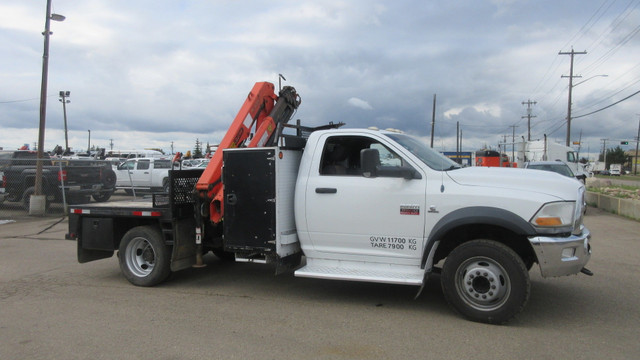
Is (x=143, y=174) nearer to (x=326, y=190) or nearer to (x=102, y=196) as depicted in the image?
(x=102, y=196)

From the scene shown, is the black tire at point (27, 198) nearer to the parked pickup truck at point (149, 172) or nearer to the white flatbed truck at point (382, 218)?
the parked pickup truck at point (149, 172)

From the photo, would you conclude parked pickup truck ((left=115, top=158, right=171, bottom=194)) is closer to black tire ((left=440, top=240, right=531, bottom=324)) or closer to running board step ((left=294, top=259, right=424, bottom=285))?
running board step ((left=294, top=259, right=424, bottom=285))

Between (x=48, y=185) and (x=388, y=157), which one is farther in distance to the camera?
(x=48, y=185)

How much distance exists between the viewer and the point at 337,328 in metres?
4.88

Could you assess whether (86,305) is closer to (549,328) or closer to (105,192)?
(549,328)

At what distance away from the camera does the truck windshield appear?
545 cm

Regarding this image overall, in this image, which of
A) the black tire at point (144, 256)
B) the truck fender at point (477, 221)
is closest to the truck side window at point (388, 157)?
the truck fender at point (477, 221)

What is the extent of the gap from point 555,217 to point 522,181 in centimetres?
48

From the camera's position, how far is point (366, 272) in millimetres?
5449

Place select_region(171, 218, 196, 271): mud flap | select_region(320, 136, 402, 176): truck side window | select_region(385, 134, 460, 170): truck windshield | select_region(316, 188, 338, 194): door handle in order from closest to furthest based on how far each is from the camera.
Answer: select_region(385, 134, 460, 170): truck windshield
select_region(316, 188, 338, 194): door handle
select_region(320, 136, 402, 176): truck side window
select_region(171, 218, 196, 271): mud flap

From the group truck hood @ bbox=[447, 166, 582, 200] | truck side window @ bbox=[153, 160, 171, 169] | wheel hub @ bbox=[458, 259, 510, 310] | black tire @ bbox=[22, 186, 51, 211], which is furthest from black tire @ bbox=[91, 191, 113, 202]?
wheel hub @ bbox=[458, 259, 510, 310]

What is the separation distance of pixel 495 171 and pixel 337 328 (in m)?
2.45

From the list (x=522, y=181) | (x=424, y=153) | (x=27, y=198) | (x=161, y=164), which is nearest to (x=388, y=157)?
(x=424, y=153)

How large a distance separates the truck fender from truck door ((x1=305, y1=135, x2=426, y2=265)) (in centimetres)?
17
